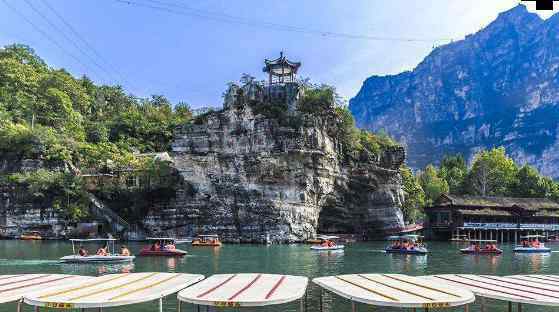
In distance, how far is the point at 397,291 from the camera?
421 inches

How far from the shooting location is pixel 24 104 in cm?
9544

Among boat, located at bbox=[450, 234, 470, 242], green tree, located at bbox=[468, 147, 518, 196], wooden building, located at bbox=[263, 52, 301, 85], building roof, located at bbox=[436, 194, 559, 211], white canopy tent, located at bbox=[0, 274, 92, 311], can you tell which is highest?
wooden building, located at bbox=[263, 52, 301, 85]

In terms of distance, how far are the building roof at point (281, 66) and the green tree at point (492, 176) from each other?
58524mm

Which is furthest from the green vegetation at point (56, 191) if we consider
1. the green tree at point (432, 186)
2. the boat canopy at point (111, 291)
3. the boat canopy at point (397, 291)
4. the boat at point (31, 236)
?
the green tree at point (432, 186)

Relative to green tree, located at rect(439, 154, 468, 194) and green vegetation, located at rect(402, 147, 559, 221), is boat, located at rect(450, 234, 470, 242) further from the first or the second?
green tree, located at rect(439, 154, 468, 194)

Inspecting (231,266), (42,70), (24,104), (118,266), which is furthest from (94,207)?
(42,70)

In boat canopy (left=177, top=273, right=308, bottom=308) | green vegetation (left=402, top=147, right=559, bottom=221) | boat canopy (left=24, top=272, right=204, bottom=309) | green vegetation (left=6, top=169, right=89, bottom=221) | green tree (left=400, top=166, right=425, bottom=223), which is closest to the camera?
boat canopy (left=24, top=272, right=204, bottom=309)

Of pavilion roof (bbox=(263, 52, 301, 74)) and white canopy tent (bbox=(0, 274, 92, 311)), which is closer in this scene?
white canopy tent (bbox=(0, 274, 92, 311))

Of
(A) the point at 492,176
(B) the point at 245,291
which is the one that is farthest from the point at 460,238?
(B) the point at 245,291

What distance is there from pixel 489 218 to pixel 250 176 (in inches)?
1946

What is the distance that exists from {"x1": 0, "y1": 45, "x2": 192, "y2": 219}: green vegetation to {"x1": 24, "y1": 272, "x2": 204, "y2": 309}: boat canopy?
7025 centimetres

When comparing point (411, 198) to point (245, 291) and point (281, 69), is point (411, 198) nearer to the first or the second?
point (281, 69)

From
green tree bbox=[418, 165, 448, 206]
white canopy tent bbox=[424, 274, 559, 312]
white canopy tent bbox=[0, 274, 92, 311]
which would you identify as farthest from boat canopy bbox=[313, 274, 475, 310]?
green tree bbox=[418, 165, 448, 206]

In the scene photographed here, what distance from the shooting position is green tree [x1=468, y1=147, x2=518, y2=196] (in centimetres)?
11900
